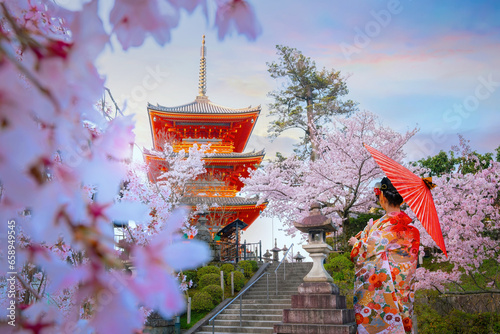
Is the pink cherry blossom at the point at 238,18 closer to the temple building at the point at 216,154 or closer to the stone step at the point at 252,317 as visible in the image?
the stone step at the point at 252,317

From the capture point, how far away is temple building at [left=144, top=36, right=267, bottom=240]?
19172 millimetres

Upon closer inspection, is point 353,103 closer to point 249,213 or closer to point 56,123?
point 249,213

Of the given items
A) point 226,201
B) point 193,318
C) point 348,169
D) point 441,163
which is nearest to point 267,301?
point 193,318

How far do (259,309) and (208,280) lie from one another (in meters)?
1.97

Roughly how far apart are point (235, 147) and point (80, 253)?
2241 centimetres

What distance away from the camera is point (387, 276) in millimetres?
3820

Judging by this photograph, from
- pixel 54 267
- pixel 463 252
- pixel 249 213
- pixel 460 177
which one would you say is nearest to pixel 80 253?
pixel 54 267

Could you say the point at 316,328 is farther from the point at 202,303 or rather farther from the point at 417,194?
the point at 202,303

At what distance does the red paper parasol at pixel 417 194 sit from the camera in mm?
4020

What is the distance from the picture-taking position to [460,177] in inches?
421

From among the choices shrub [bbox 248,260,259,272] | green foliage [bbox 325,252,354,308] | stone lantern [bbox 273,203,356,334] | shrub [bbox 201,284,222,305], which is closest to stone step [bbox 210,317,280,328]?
shrub [bbox 201,284,222,305]

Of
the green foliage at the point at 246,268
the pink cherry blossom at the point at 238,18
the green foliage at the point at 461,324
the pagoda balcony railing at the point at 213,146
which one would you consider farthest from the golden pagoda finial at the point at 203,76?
the pink cherry blossom at the point at 238,18

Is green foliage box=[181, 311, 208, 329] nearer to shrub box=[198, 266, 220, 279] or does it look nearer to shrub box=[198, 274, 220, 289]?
shrub box=[198, 274, 220, 289]

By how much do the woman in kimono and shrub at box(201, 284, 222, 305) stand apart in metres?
8.00
